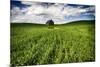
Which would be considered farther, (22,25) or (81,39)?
(81,39)

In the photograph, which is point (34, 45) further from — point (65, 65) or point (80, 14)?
point (80, 14)

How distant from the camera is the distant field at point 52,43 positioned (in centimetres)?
210

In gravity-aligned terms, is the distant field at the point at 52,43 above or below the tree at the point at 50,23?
below

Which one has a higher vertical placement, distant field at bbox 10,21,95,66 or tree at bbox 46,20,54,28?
tree at bbox 46,20,54,28

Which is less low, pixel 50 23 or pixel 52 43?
pixel 50 23

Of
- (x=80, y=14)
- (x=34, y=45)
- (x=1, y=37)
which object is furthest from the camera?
(x=80, y=14)

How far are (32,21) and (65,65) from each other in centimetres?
68

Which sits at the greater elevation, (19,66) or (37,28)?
(37,28)

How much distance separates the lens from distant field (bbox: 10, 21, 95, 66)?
2.10 metres

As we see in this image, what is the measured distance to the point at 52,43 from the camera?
87.8 inches

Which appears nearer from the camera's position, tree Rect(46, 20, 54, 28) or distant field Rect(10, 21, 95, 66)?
distant field Rect(10, 21, 95, 66)

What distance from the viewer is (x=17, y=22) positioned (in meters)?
2.10

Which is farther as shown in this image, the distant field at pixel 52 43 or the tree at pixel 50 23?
the tree at pixel 50 23
